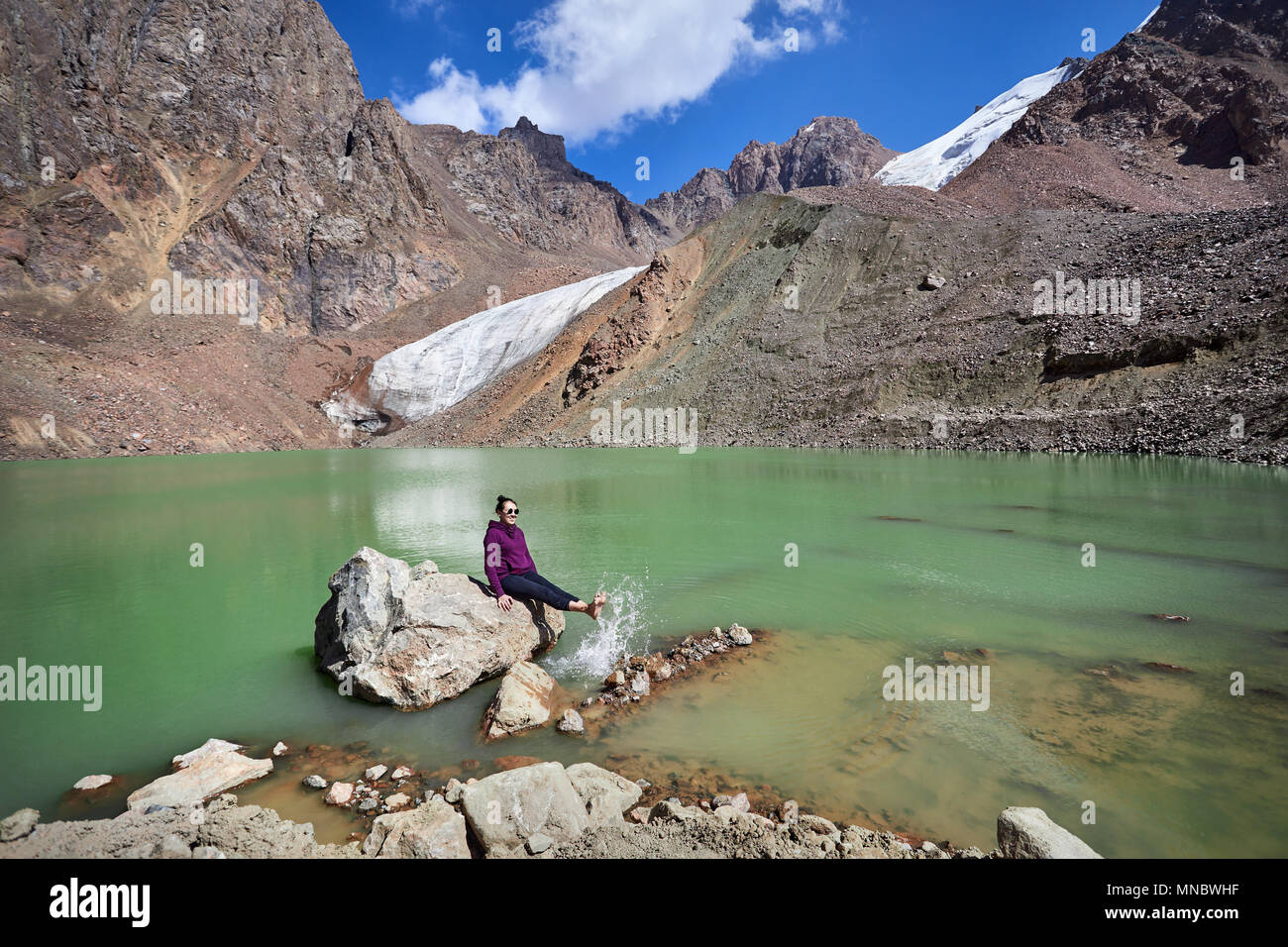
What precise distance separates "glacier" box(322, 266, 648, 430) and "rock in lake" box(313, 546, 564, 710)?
2272 inches

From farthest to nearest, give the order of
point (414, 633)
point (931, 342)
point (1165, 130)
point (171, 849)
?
1. point (1165, 130)
2. point (931, 342)
3. point (414, 633)
4. point (171, 849)

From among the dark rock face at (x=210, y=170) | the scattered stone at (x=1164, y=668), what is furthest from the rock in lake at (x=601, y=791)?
the dark rock face at (x=210, y=170)

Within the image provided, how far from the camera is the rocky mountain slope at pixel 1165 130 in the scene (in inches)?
2304

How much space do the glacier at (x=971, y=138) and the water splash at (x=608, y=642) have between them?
453ft

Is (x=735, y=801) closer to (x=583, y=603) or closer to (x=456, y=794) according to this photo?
(x=456, y=794)

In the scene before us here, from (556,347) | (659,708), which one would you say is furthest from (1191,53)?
(659,708)

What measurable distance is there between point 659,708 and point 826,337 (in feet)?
136

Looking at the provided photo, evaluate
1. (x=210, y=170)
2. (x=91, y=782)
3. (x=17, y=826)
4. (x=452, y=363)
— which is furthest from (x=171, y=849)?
(x=210, y=170)

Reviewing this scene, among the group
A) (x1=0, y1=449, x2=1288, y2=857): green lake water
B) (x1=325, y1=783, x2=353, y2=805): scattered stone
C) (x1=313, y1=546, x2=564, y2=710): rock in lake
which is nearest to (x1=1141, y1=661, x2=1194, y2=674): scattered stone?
(x1=0, y1=449, x2=1288, y2=857): green lake water

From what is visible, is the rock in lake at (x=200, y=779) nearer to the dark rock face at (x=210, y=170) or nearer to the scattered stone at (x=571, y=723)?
the scattered stone at (x=571, y=723)

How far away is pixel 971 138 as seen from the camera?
13025 cm

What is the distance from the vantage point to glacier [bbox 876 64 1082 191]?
410ft

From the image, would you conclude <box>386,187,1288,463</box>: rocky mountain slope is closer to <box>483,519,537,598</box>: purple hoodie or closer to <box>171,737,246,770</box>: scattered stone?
<box>483,519,537,598</box>: purple hoodie

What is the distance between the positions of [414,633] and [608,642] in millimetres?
2158
